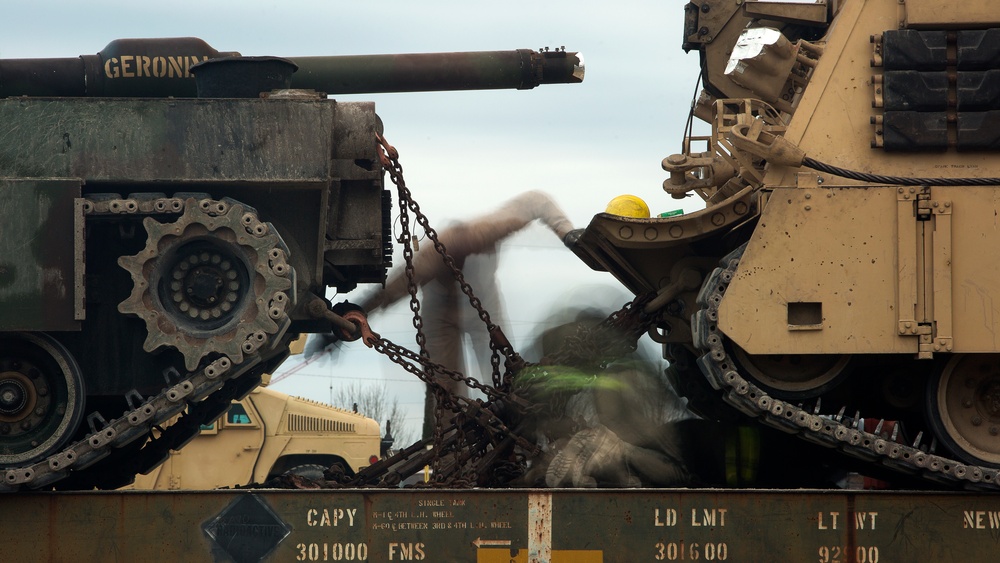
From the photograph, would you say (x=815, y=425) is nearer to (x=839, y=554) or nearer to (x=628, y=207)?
(x=839, y=554)

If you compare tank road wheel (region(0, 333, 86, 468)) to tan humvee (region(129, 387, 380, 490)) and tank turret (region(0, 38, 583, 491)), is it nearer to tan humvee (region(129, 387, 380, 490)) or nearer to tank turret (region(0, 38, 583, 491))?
tank turret (region(0, 38, 583, 491))

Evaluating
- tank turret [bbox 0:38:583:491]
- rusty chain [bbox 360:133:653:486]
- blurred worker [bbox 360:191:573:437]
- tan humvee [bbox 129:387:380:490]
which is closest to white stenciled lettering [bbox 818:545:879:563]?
rusty chain [bbox 360:133:653:486]

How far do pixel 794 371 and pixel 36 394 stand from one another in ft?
17.1

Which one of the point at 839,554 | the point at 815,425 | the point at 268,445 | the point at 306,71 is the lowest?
the point at 839,554

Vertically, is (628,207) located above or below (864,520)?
above

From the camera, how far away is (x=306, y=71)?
35.8 ft

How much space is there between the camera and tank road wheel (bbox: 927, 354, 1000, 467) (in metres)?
8.91

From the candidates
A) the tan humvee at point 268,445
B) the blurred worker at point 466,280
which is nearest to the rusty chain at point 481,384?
the blurred worker at point 466,280

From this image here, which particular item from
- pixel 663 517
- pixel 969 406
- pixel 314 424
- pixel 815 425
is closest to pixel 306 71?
pixel 663 517

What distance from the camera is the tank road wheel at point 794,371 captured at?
905 cm

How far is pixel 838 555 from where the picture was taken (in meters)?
8.56

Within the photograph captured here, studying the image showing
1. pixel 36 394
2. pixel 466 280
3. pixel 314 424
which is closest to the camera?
pixel 36 394

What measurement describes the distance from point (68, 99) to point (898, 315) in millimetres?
5754

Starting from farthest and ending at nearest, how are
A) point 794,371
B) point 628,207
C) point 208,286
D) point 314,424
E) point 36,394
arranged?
point 314,424 < point 628,207 < point 794,371 < point 36,394 < point 208,286
